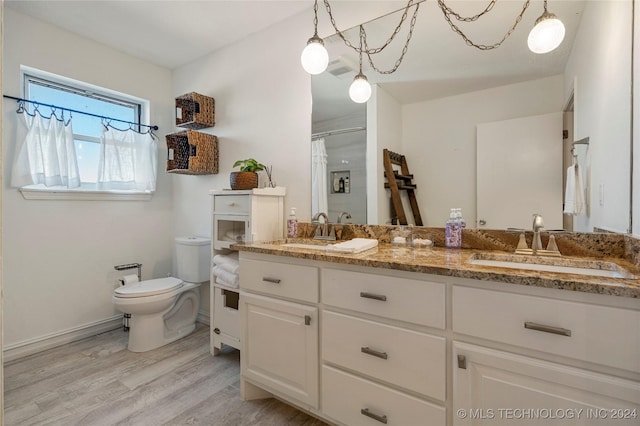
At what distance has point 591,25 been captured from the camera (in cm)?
133

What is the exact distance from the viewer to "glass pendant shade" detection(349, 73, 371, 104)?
1.89 m

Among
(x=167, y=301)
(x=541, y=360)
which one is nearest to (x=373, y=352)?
(x=541, y=360)

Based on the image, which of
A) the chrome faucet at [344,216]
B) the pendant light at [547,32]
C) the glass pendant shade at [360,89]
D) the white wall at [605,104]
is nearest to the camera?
the white wall at [605,104]

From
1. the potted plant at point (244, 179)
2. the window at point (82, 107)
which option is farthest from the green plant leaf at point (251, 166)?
the window at point (82, 107)

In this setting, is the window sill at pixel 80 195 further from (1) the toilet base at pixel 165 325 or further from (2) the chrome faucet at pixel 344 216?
(2) the chrome faucet at pixel 344 216

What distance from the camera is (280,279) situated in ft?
4.97

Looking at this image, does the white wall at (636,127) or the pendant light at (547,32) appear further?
the pendant light at (547,32)

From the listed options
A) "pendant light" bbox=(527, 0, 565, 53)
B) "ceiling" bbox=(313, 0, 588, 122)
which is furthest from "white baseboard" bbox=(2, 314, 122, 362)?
"pendant light" bbox=(527, 0, 565, 53)

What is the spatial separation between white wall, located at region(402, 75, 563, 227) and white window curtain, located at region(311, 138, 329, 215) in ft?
1.87

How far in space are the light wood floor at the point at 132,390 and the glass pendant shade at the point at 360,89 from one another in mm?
1849

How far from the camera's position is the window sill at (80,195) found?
7.32ft

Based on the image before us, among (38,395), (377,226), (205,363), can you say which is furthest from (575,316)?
(38,395)

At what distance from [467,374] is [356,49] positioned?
73.3 inches

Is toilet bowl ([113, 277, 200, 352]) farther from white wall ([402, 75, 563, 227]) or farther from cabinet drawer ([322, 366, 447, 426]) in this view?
white wall ([402, 75, 563, 227])
